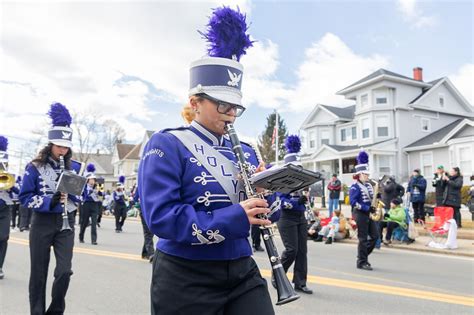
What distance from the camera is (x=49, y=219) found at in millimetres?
4723

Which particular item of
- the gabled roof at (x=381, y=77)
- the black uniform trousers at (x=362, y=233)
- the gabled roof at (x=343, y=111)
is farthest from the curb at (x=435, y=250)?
the gabled roof at (x=343, y=111)

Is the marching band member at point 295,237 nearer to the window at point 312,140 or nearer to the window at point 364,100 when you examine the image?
the window at point 364,100

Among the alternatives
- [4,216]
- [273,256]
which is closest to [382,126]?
[4,216]

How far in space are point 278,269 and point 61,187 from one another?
3.34m

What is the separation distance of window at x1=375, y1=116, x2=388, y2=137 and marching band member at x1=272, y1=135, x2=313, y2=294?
2997 cm

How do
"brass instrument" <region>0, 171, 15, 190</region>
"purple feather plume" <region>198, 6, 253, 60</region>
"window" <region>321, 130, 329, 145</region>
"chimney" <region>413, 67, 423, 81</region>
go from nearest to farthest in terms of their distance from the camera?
"purple feather plume" <region>198, 6, 253, 60</region>, "brass instrument" <region>0, 171, 15, 190</region>, "chimney" <region>413, 67, 423, 81</region>, "window" <region>321, 130, 329, 145</region>

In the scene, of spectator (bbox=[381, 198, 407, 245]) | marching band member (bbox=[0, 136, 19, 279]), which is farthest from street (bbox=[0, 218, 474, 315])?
spectator (bbox=[381, 198, 407, 245])

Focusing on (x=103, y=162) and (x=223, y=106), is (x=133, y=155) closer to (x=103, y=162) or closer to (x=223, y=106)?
(x=103, y=162)

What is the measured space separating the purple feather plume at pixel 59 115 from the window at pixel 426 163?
1257 inches

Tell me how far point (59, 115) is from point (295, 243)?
→ 3.99 metres

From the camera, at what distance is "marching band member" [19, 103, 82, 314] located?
4535 mm

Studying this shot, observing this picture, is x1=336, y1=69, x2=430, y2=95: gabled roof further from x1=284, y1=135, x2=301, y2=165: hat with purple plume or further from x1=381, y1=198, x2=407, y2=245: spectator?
x1=284, y1=135, x2=301, y2=165: hat with purple plume

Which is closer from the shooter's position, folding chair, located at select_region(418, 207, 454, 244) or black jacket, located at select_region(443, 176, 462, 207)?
folding chair, located at select_region(418, 207, 454, 244)

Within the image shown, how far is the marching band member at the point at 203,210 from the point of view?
7.25 ft
